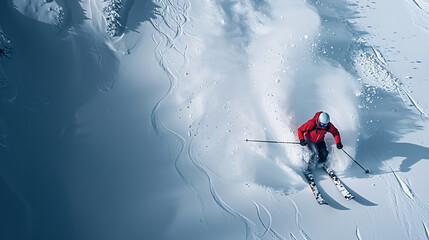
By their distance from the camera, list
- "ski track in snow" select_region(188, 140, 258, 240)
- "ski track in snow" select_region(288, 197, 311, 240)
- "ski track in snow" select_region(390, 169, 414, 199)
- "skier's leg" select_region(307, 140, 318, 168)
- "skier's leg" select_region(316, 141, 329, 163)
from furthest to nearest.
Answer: "skier's leg" select_region(307, 140, 318, 168)
"skier's leg" select_region(316, 141, 329, 163)
"ski track in snow" select_region(390, 169, 414, 199)
"ski track in snow" select_region(288, 197, 311, 240)
"ski track in snow" select_region(188, 140, 258, 240)

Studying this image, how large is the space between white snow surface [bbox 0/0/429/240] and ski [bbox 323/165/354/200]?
161mm

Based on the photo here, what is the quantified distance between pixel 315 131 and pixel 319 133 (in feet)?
0.38

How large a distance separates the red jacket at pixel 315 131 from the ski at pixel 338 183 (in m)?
0.85

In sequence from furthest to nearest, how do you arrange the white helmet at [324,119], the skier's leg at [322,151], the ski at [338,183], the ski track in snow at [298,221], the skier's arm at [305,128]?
1. the skier's leg at [322,151]
2. the skier's arm at [305,128]
3. the ski at [338,183]
4. the white helmet at [324,119]
5. the ski track in snow at [298,221]

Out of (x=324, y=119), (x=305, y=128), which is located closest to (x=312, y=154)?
(x=305, y=128)

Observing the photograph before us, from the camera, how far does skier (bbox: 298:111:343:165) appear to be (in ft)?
21.6

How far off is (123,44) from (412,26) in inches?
444

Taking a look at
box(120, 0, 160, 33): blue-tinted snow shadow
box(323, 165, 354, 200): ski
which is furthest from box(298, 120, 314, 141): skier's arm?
box(120, 0, 160, 33): blue-tinted snow shadow

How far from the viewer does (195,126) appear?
724 cm

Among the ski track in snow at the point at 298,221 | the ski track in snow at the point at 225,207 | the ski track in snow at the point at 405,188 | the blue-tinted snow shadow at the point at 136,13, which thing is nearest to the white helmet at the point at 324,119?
the ski track in snow at the point at 298,221

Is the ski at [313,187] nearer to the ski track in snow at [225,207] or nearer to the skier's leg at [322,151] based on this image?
the skier's leg at [322,151]

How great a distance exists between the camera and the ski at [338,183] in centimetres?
669

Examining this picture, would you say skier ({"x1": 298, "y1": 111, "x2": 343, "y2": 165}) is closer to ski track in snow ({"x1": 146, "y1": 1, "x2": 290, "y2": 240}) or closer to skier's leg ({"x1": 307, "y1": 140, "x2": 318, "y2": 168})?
skier's leg ({"x1": 307, "y1": 140, "x2": 318, "y2": 168})

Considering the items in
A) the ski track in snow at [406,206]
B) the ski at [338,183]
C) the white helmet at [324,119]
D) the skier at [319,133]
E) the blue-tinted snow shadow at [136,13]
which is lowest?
the ski track in snow at [406,206]
